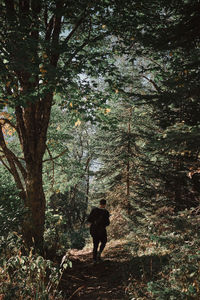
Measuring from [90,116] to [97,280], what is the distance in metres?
4.68

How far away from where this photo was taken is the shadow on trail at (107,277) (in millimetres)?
4617

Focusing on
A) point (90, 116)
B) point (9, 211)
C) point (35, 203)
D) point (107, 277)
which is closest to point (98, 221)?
point (107, 277)

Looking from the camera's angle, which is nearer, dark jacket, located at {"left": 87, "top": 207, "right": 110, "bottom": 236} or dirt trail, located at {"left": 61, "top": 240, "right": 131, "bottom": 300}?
dirt trail, located at {"left": 61, "top": 240, "right": 131, "bottom": 300}

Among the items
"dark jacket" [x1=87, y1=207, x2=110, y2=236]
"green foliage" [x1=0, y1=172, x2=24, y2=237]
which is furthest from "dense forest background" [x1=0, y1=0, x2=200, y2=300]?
"dark jacket" [x1=87, y1=207, x2=110, y2=236]

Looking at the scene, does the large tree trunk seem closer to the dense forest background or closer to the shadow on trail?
the dense forest background

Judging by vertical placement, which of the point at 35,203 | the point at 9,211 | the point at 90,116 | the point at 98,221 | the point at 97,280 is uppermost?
the point at 90,116

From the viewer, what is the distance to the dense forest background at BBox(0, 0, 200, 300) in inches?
167

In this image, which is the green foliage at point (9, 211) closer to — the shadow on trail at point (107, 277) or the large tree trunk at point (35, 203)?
the large tree trunk at point (35, 203)

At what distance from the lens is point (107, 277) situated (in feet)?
18.6

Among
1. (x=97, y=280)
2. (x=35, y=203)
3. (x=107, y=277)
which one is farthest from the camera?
(x=35, y=203)

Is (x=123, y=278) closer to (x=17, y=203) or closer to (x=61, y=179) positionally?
(x=17, y=203)

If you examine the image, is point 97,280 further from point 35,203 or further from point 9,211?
point 9,211

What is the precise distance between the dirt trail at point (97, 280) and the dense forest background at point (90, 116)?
0.27 m

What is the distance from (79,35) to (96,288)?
7.95 metres
